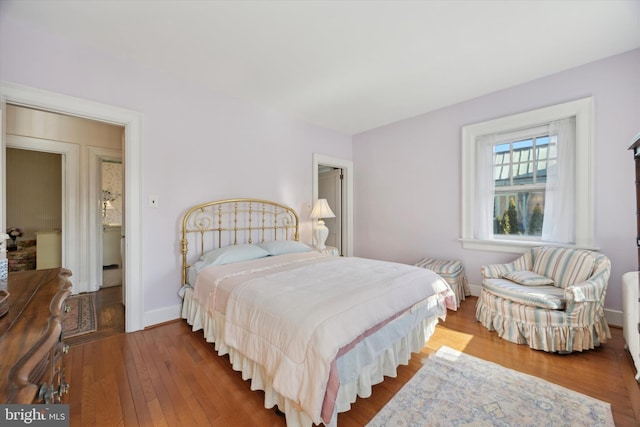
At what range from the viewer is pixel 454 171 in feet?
11.9

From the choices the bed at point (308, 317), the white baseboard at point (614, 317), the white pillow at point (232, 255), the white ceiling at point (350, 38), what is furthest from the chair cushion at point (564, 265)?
the white pillow at point (232, 255)

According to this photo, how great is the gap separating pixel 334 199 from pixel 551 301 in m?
3.49

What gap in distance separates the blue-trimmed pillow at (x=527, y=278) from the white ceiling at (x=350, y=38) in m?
2.15

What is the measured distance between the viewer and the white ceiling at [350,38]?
1.93 metres

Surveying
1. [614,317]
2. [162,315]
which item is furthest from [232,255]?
[614,317]

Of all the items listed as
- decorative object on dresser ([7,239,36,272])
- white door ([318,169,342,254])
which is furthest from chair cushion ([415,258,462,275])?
decorative object on dresser ([7,239,36,272])

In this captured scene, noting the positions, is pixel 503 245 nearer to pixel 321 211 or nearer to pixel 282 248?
pixel 321 211

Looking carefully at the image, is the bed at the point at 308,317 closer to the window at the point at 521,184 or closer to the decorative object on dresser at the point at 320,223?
the decorative object on dresser at the point at 320,223

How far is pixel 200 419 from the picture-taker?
147cm

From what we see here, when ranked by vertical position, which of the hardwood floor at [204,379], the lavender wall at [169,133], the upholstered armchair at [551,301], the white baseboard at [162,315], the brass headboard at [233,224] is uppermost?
the lavender wall at [169,133]

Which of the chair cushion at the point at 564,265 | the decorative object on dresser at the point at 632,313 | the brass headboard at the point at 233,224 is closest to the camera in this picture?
the decorative object on dresser at the point at 632,313

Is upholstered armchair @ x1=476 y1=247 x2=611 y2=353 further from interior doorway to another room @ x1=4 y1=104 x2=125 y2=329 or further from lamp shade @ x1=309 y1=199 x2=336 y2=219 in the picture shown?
interior doorway to another room @ x1=4 y1=104 x2=125 y2=329

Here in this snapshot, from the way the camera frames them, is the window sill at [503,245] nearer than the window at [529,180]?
No

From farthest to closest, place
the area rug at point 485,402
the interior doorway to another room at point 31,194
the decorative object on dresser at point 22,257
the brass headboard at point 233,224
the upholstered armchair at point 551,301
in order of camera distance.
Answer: the interior doorway to another room at point 31,194, the decorative object on dresser at point 22,257, the brass headboard at point 233,224, the upholstered armchair at point 551,301, the area rug at point 485,402
